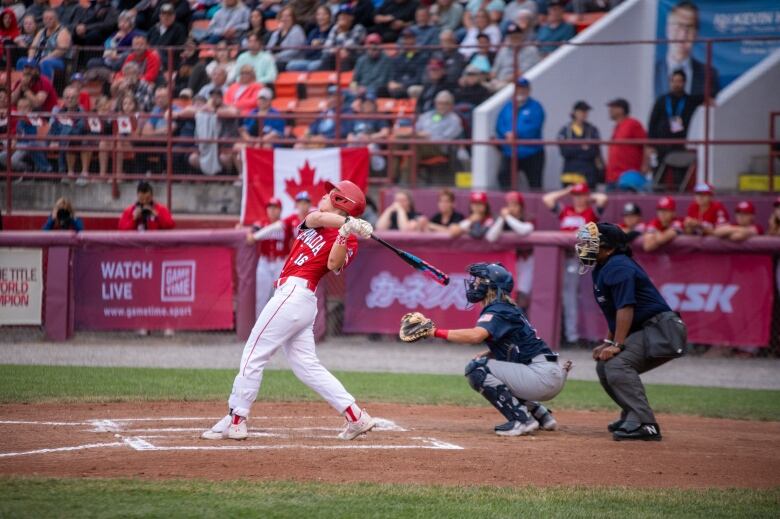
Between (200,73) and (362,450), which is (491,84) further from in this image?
(362,450)

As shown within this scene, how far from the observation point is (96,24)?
63.5ft

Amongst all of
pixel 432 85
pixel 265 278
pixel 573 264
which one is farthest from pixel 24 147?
pixel 573 264

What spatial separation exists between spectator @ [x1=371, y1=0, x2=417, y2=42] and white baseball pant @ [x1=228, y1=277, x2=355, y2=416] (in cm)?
1147

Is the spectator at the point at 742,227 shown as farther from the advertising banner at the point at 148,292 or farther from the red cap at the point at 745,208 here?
the advertising banner at the point at 148,292

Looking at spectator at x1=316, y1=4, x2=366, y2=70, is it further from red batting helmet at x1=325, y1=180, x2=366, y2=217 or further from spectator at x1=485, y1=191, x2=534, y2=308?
red batting helmet at x1=325, y1=180, x2=366, y2=217

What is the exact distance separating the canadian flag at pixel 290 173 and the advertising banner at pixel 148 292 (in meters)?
1.62

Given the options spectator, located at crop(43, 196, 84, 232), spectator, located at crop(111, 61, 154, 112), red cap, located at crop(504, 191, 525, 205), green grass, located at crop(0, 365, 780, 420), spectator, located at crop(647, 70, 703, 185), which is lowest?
green grass, located at crop(0, 365, 780, 420)

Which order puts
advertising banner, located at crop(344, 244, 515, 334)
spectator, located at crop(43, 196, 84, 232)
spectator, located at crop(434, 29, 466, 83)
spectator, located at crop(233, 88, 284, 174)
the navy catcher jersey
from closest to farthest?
the navy catcher jersey < advertising banner, located at crop(344, 244, 515, 334) < spectator, located at crop(43, 196, 84, 232) < spectator, located at crop(434, 29, 466, 83) < spectator, located at crop(233, 88, 284, 174)

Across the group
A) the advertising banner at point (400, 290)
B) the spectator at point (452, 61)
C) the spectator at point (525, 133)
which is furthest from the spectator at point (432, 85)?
the advertising banner at point (400, 290)

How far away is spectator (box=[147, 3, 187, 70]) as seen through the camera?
18859mm

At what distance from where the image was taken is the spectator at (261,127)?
16797 millimetres

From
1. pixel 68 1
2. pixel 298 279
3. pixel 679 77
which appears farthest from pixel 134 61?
pixel 298 279

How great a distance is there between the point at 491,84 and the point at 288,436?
368 inches

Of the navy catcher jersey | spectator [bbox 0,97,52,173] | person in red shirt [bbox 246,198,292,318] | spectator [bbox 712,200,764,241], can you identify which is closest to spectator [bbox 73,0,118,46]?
spectator [bbox 0,97,52,173]
